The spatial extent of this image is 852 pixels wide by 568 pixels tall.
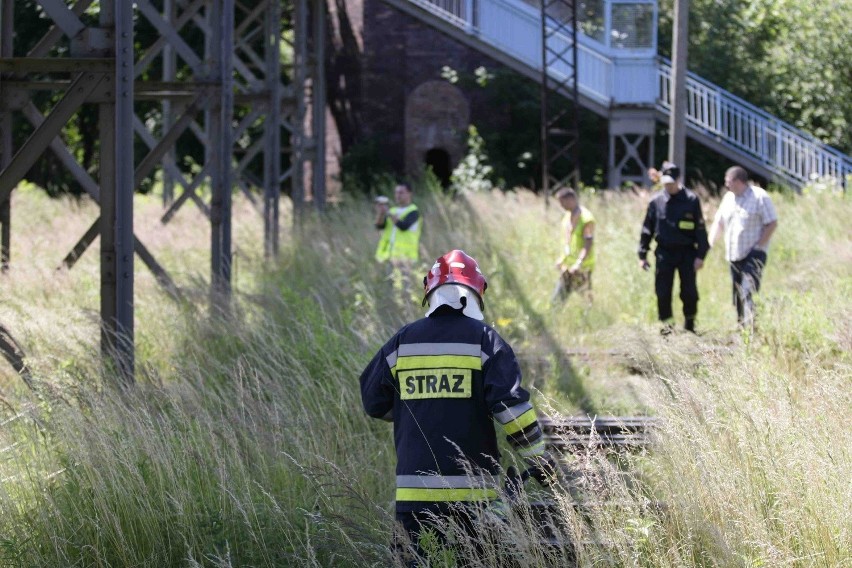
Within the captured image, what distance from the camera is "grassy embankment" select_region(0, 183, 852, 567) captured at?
5.31m

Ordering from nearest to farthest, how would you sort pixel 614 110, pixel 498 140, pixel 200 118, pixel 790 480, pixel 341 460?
pixel 790 480
pixel 341 460
pixel 614 110
pixel 498 140
pixel 200 118

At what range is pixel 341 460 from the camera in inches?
292

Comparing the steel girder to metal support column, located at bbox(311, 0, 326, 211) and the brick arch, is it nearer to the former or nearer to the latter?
metal support column, located at bbox(311, 0, 326, 211)

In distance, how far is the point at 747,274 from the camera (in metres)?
11.9

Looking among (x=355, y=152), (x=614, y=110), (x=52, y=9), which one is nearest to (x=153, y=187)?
(x=355, y=152)

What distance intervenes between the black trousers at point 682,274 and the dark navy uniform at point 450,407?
295 inches

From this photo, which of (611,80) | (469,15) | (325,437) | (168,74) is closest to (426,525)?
(325,437)

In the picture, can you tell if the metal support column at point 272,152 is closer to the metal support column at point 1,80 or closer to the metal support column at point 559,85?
the metal support column at point 1,80

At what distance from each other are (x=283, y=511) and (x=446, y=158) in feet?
93.6

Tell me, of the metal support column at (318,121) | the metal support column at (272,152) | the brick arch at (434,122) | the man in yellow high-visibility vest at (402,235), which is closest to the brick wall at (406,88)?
the brick arch at (434,122)

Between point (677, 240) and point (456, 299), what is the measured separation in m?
7.45

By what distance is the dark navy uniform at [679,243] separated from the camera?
495 inches

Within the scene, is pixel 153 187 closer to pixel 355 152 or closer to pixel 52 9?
pixel 355 152

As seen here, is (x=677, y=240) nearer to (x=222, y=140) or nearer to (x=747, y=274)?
(x=747, y=274)
